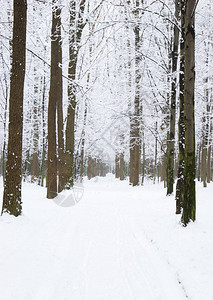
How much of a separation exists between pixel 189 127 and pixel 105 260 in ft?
11.2

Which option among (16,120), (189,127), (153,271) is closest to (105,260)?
Answer: (153,271)

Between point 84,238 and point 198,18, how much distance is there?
40.8 ft

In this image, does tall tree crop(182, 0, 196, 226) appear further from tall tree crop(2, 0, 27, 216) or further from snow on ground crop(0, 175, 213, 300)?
tall tree crop(2, 0, 27, 216)

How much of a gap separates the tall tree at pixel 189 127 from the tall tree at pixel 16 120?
422 cm

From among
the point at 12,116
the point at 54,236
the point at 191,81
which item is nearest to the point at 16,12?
the point at 12,116

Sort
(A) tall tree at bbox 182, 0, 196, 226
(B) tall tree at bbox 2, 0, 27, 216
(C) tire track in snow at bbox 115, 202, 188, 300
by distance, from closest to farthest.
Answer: (C) tire track in snow at bbox 115, 202, 188, 300, (A) tall tree at bbox 182, 0, 196, 226, (B) tall tree at bbox 2, 0, 27, 216

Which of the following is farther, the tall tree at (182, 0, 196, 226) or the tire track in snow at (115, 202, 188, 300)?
the tall tree at (182, 0, 196, 226)

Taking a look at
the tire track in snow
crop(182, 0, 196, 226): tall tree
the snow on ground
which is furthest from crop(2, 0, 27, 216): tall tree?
crop(182, 0, 196, 226): tall tree

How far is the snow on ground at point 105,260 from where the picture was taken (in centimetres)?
320

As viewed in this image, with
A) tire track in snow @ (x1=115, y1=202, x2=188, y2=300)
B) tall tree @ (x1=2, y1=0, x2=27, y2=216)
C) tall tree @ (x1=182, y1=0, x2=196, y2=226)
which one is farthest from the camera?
tall tree @ (x1=2, y1=0, x2=27, y2=216)

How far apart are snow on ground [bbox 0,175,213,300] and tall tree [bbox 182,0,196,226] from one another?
42 centimetres

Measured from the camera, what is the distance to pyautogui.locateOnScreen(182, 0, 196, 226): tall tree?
5.57 meters

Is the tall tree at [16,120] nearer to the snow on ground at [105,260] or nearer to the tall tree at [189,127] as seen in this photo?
the snow on ground at [105,260]

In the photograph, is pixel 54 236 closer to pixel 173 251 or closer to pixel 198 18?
pixel 173 251
